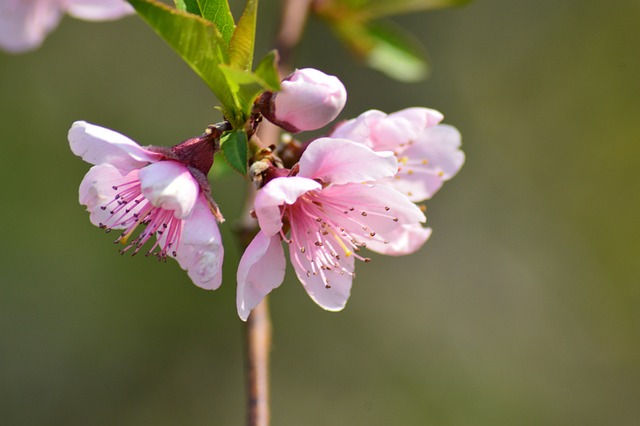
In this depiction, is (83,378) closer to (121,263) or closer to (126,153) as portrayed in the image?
(121,263)

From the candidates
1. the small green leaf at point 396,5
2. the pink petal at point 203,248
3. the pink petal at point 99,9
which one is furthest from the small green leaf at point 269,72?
the small green leaf at point 396,5

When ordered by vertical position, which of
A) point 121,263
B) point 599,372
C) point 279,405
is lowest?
point 599,372

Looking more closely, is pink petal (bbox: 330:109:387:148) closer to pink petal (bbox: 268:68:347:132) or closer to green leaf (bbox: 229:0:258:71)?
pink petal (bbox: 268:68:347:132)

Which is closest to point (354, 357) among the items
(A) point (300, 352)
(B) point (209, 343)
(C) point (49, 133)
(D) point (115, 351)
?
(A) point (300, 352)

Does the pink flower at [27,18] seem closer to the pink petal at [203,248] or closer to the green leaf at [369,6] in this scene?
the green leaf at [369,6]

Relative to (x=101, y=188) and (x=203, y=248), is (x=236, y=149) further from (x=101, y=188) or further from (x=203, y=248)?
(x=101, y=188)

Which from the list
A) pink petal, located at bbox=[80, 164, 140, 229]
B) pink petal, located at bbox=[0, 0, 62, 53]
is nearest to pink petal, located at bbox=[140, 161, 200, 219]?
pink petal, located at bbox=[80, 164, 140, 229]

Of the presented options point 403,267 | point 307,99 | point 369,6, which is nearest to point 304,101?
point 307,99
